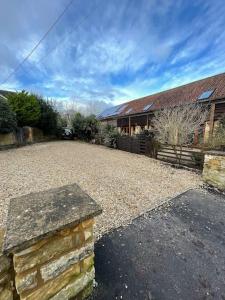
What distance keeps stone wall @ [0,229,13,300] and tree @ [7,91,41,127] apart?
1380cm

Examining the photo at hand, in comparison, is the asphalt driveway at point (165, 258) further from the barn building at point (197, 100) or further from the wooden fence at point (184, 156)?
the barn building at point (197, 100)

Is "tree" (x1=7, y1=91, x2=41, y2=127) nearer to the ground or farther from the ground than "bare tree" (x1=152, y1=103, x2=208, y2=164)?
farther from the ground

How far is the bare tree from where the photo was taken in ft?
31.7

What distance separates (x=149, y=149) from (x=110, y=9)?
6.33m

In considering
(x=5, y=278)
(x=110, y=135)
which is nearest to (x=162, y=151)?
(x=110, y=135)

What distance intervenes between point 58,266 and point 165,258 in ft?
4.94

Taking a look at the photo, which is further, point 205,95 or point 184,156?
point 205,95

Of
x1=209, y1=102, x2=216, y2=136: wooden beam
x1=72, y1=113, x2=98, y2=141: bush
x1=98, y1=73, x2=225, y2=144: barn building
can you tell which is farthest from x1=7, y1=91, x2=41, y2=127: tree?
x1=209, y1=102, x2=216, y2=136: wooden beam

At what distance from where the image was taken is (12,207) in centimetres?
160

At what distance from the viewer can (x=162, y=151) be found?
26.6ft

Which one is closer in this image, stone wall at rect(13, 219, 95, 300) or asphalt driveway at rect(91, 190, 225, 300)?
stone wall at rect(13, 219, 95, 300)

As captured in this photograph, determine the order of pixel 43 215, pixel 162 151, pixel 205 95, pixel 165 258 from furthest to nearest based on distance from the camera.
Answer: pixel 205 95 → pixel 162 151 → pixel 165 258 → pixel 43 215

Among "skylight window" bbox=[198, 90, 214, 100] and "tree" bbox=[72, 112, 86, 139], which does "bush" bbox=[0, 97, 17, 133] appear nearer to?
"tree" bbox=[72, 112, 86, 139]

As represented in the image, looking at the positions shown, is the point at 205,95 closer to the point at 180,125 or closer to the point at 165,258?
the point at 180,125
